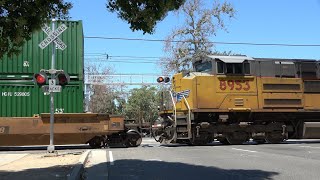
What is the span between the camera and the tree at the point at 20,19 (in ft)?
25.2

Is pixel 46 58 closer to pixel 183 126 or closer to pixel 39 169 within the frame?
pixel 183 126

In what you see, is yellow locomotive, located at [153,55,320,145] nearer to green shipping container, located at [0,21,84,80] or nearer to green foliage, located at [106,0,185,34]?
green shipping container, located at [0,21,84,80]

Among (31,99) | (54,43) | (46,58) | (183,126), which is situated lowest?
(183,126)

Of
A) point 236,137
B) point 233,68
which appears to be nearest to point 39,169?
point 236,137

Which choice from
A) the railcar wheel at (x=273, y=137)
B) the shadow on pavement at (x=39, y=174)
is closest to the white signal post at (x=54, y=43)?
the shadow on pavement at (x=39, y=174)

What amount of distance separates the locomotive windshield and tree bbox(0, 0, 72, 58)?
44.1 feet

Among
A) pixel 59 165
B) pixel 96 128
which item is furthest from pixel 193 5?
pixel 59 165

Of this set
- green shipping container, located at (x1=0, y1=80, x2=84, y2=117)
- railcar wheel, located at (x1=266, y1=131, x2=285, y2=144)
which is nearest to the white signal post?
green shipping container, located at (x1=0, y1=80, x2=84, y2=117)

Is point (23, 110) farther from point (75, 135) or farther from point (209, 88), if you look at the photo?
point (209, 88)

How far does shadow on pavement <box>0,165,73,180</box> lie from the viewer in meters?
9.38

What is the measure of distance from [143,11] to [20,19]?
7.09ft

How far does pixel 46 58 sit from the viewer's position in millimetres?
18750

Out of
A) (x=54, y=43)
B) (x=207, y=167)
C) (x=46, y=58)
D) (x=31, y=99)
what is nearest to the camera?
(x=207, y=167)

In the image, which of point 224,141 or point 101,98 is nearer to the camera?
point 224,141
